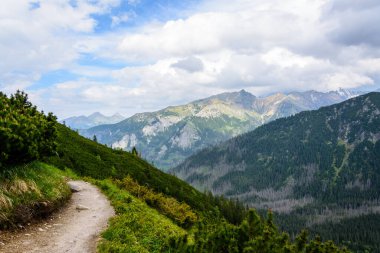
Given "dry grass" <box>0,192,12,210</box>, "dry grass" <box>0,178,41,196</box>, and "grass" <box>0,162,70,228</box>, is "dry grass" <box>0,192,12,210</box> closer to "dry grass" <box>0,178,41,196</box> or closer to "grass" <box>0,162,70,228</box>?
"grass" <box>0,162,70,228</box>

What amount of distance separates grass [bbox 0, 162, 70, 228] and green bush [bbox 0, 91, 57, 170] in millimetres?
878

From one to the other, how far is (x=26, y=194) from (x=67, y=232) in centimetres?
349

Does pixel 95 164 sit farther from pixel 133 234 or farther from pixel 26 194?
pixel 133 234

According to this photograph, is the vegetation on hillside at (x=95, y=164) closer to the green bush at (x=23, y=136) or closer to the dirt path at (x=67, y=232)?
the green bush at (x=23, y=136)

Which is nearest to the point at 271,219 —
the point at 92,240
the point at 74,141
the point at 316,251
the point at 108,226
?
the point at 316,251

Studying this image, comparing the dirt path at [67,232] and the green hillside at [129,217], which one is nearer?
the green hillside at [129,217]

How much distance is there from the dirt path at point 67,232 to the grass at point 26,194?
70cm

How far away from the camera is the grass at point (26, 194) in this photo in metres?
18.8

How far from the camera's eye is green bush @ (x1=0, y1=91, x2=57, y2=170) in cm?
2064

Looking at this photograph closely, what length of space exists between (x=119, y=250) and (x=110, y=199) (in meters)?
14.4

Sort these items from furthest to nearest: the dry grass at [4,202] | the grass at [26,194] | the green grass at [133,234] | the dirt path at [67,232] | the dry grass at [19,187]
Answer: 1. the dry grass at [19,187]
2. the grass at [26,194]
3. the dry grass at [4,202]
4. the green grass at [133,234]
5. the dirt path at [67,232]

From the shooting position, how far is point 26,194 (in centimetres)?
2094

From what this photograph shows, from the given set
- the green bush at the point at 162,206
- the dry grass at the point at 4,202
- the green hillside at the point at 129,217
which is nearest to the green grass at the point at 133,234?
the green hillside at the point at 129,217

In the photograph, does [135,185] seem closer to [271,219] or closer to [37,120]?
[37,120]
